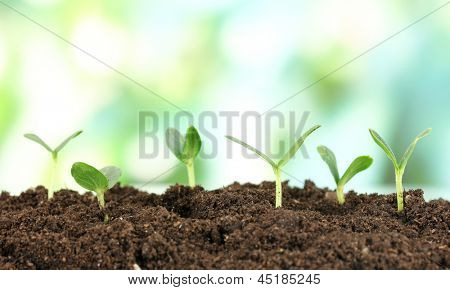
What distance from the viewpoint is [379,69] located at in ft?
7.68

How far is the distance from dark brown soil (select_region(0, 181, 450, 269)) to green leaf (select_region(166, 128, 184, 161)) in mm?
149

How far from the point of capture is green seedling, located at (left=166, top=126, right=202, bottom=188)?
1.43 metres

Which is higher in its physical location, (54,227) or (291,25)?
(291,25)

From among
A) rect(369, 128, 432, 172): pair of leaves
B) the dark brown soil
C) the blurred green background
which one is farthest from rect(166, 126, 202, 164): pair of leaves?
the blurred green background

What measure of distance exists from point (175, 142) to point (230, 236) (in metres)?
0.45

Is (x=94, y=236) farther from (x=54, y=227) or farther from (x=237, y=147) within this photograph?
(x=237, y=147)

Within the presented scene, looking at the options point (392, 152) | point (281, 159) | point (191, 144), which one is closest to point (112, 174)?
point (191, 144)

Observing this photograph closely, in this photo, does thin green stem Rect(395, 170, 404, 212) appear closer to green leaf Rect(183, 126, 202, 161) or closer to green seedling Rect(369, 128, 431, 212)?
green seedling Rect(369, 128, 431, 212)

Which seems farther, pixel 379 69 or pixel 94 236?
pixel 379 69

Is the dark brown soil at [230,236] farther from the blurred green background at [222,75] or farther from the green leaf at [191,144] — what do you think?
the blurred green background at [222,75]

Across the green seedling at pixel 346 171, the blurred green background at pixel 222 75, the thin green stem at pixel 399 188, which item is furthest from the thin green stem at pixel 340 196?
the blurred green background at pixel 222 75
